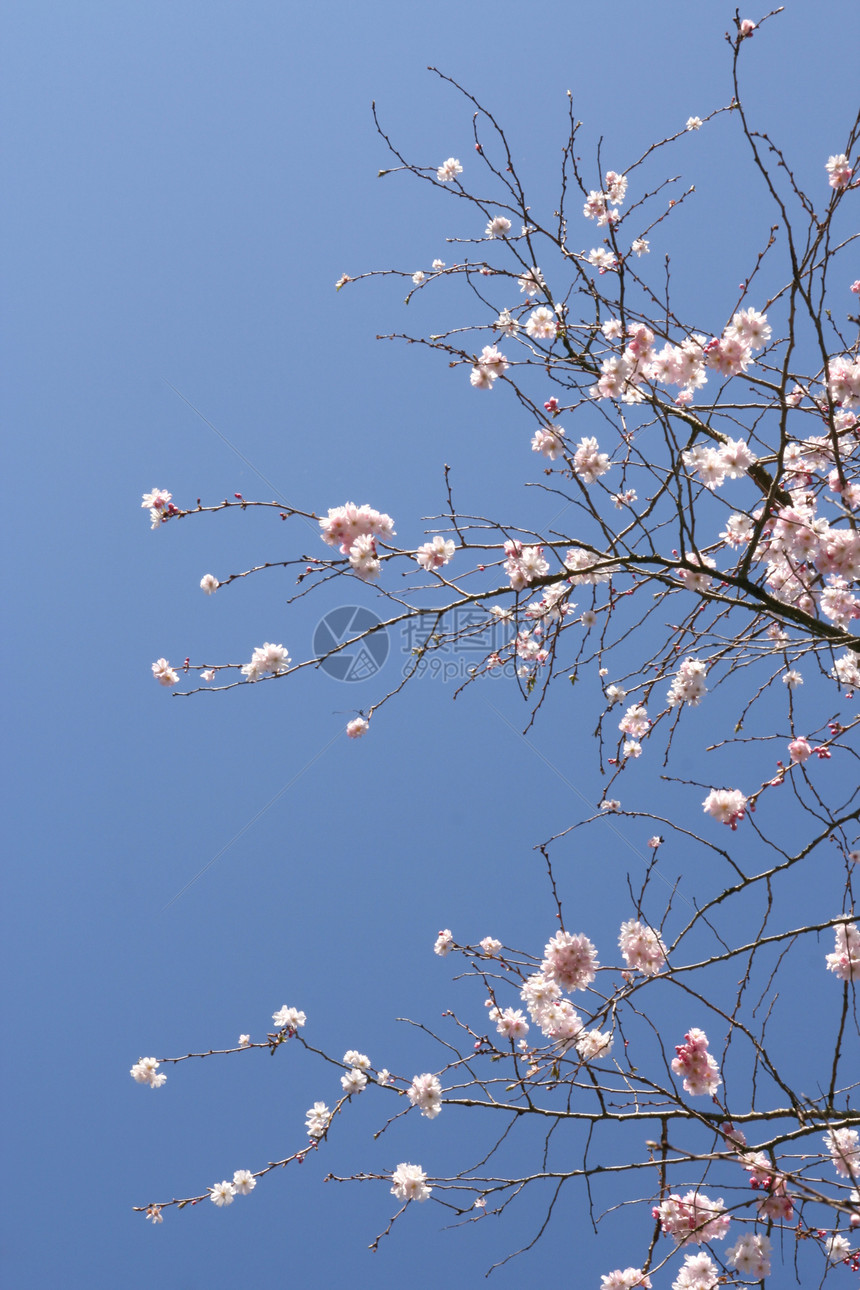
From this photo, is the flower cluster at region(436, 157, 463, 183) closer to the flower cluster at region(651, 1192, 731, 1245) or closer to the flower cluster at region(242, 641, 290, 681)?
the flower cluster at region(242, 641, 290, 681)

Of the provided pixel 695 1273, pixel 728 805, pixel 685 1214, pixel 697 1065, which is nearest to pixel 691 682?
pixel 728 805

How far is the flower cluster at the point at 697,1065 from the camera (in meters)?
2.89

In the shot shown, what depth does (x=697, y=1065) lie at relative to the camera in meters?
2.89

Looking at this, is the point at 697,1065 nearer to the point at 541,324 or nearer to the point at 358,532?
the point at 358,532

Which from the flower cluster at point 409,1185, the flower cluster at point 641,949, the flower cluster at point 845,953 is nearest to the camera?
the flower cluster at point 641,949

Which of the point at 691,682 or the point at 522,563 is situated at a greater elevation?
the point at 522,563

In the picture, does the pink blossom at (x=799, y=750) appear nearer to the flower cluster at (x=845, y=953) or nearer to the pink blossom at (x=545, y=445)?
the flower cluster at (x=845, y=953)

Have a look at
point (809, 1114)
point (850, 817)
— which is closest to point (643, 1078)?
point (809, 1114)

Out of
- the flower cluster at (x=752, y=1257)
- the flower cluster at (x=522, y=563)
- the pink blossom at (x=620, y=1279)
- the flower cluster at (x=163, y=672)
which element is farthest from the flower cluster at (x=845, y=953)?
the flower cluster at (x=163, y=672)

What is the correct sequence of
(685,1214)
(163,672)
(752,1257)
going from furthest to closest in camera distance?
1. (163,672)
2. (685,1214)
3. (752,1257)

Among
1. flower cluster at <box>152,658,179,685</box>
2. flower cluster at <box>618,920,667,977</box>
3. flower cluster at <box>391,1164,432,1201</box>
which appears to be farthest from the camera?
flower cluster at <box>152,658,179,685</box>

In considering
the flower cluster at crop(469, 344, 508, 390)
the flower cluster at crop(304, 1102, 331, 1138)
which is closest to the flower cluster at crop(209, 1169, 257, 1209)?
the flower cluster at crop(304, 1102, 331, 1138)

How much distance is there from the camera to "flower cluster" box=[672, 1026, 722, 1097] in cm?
289

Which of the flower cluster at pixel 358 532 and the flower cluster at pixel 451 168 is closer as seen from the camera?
the flower cluster at pixel 358 532
